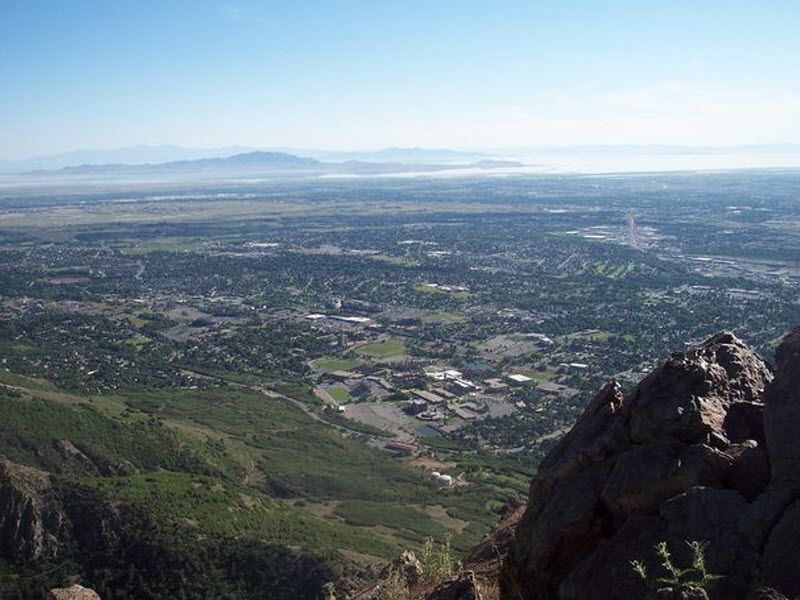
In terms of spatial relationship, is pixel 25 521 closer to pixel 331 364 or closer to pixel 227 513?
pixel 227 513

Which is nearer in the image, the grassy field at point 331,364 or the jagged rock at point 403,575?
the jagged rock at point 403,575

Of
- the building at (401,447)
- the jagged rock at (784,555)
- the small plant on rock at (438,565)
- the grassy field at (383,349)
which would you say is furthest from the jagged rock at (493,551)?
the grassy field at (383,349)

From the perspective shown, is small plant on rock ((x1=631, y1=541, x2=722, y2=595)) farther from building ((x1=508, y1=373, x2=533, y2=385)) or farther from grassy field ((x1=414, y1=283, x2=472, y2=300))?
grassy field ((x1=414, y1=283, x2=472, y2=300))

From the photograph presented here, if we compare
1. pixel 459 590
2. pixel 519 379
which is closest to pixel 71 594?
pixel 459 590

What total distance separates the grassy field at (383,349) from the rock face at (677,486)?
7723 cm

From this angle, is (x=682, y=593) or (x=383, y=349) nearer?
(x=682, y=593)

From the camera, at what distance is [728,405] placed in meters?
10.7

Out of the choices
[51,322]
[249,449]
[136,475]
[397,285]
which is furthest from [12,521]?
[397,285]

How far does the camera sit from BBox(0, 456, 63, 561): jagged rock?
115 feet

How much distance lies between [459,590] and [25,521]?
104 feet

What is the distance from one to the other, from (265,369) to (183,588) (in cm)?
5340

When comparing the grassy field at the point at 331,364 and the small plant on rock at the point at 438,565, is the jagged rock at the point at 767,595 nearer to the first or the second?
the small plant on rock at the point at 438,565

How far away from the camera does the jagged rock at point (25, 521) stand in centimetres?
3509

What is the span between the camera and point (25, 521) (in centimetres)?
3566
